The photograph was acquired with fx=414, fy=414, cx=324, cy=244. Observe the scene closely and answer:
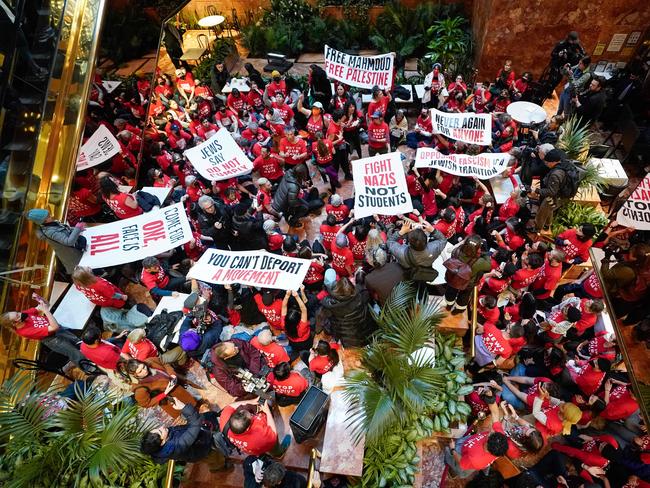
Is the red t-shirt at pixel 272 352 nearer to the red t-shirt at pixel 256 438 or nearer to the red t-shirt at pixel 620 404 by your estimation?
the red t-shirt at pixel 256 438

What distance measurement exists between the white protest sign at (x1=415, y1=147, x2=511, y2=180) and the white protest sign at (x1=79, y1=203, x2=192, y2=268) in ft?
14.9

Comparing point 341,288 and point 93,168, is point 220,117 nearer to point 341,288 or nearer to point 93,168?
point 93,168

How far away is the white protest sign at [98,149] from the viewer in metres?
8.78

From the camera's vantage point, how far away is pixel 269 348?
534 cm

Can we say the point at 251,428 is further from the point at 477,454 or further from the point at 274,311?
the point at 477,454

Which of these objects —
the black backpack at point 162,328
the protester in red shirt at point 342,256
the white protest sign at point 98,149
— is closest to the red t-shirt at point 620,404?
the protester in red shirt at point 342,256

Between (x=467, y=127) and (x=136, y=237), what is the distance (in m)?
6.94

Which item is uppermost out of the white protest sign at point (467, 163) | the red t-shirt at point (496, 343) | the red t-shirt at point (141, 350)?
the white protest sign at point (467, 163)

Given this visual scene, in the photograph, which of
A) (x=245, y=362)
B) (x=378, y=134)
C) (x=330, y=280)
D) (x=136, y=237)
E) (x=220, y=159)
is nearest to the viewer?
(x=245, y=362)

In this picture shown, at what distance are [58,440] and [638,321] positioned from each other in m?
6.90

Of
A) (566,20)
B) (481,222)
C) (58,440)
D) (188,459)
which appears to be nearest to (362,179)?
(481,222)

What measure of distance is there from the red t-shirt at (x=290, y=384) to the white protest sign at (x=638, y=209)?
498 cm

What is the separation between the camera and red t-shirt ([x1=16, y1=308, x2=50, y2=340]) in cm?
588

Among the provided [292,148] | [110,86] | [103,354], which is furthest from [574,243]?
[110,86]
